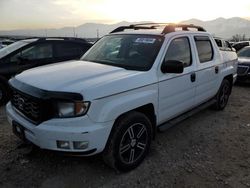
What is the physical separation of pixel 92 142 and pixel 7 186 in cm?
122

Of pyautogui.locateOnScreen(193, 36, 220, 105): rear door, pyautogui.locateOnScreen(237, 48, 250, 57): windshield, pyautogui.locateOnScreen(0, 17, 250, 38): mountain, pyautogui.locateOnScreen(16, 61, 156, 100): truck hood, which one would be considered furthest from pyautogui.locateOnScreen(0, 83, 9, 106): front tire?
pyautogui.locateOnScreen(0, 17, 250, 38): mountain

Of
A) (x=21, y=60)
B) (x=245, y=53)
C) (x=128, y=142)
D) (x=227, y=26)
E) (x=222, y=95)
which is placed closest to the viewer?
(x=128, y=142)

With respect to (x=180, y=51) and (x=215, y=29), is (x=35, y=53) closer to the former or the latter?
(x=180, y=51)

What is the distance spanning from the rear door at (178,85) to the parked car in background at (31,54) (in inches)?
156

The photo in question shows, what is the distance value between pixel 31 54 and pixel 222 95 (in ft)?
15.3

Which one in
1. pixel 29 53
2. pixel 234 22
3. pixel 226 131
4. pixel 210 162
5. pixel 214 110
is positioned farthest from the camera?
pixel 234 22

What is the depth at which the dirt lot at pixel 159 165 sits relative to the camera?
3.42 metres

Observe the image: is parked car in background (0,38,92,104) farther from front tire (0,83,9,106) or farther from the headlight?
the headlight

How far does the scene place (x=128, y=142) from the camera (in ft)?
11.6

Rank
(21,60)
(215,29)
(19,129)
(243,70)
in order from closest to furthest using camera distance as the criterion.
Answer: (19,129) < (21,60) < (243,70) < (215,29)

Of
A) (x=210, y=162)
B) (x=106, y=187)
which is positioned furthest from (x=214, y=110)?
(x=106, y=187)

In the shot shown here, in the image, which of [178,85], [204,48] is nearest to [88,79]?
[178,85]

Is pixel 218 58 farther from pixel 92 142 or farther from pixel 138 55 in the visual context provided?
pixel 92 142

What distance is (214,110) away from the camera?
20.5 feet
